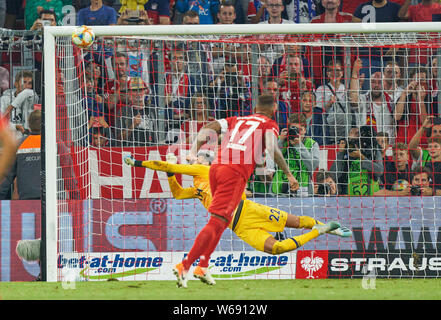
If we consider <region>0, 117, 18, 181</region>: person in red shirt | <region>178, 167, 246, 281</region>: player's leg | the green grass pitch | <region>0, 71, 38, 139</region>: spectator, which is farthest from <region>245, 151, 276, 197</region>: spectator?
<region>0, 117, 18, 181</region>: person in red shirt

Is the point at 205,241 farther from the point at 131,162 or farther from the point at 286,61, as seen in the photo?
the point at 286,61

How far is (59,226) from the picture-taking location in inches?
386

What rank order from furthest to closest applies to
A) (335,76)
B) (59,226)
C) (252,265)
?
(335,76)
(252,265)
(59,226)

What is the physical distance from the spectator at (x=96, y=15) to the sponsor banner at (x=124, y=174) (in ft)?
10.1

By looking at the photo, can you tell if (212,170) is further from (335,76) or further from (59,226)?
(335,76)

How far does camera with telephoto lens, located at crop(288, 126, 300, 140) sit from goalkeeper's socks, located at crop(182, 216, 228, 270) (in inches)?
122

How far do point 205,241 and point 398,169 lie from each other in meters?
4.12

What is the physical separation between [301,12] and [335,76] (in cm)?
236

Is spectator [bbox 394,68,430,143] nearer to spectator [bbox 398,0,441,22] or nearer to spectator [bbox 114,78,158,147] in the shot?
spectator [bbox 398,0,441,22]

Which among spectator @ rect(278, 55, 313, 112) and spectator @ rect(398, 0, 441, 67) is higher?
spectator @ rect(398, 0, 441, 67)

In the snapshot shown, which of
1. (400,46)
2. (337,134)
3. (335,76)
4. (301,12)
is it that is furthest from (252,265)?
(301,12)

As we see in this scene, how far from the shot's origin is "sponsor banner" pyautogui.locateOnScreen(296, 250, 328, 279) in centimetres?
1046

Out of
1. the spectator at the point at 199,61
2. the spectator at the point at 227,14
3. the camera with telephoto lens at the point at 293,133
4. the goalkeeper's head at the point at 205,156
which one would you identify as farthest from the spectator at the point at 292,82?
the spectator at the point at 227,14

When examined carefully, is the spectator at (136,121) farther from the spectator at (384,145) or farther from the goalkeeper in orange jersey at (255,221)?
the spectator at (384,145)
